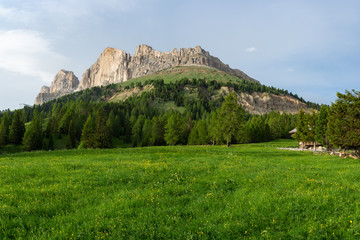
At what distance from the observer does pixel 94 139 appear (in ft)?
263

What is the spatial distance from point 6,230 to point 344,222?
12418 millimetres

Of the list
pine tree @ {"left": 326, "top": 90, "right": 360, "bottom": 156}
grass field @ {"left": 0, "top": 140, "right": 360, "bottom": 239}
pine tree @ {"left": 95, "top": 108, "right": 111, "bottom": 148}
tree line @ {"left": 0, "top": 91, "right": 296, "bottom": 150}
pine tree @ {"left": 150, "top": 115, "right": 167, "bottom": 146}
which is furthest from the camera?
pine tree @ {"left": 150, "top": 115, "right": 167, "bottom": 146}

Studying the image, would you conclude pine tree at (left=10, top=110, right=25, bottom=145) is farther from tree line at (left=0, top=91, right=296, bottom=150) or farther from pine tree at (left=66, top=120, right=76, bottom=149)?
pine tree at (left=66, top=120, right=76, bottom=149)

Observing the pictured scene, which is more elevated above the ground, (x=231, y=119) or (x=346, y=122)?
(x=231, y=119)

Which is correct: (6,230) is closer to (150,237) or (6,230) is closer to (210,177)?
(150,237)

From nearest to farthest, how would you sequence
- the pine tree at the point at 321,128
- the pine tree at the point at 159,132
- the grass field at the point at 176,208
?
the grass field at the point at 176,208 → the pine tree at the point at 321,128 → the pine tree at the point at 159,132

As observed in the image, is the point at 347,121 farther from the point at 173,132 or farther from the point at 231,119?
the point at 173,132

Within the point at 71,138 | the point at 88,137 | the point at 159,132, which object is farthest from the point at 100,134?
the point at 159,132

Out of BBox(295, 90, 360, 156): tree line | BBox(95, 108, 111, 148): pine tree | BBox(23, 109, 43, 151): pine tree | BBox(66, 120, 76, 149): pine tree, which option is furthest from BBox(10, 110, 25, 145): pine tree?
BBox(295, 90, 360, 156): tree line

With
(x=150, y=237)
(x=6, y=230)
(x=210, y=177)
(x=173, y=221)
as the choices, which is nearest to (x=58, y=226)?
(x=6, y=230)

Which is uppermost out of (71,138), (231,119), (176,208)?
(231,119)

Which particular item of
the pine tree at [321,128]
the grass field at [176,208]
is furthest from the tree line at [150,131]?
the grass field at [176,208]

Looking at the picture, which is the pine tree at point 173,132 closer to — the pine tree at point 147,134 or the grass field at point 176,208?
the pine tree at point 147,134

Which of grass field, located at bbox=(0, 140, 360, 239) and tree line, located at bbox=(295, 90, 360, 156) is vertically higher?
tree line, located at bbox=(295, 90, 360, 156)
